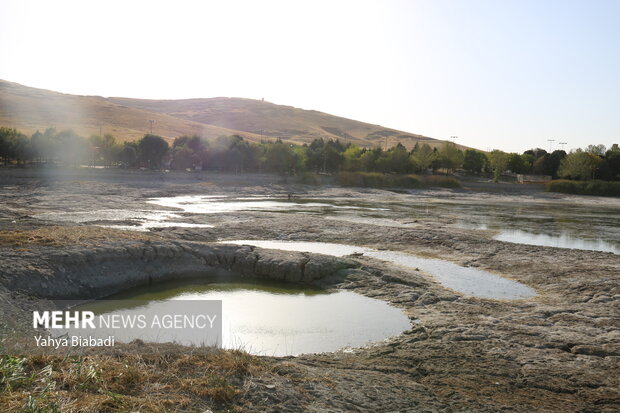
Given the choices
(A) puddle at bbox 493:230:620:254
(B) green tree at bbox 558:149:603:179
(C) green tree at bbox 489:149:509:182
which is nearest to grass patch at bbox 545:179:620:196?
(B) green tree at bbox 558:149:603:179

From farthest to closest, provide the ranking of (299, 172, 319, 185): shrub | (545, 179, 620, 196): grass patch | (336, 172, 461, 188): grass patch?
(336, 172, 461, 188): grass patch
(545, 179, 620, 196): grass patch
(299, 172, 319, 185): shrub

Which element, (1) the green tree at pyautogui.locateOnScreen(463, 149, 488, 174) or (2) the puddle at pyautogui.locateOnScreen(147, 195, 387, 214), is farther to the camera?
(1) the green tree at pyautogui.locateOnScreen(463, 149, 488, 174)

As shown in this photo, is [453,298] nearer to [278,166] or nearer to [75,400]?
[75,400]

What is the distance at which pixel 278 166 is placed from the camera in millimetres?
103438

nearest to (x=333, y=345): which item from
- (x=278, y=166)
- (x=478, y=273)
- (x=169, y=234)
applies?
(x=478, y=273)

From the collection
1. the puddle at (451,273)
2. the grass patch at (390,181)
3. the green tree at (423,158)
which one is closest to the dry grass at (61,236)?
the puddle at (451,273)

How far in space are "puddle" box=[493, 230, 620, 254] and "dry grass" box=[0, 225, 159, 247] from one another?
23.6 meters

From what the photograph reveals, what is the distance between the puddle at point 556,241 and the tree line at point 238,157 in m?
69.0

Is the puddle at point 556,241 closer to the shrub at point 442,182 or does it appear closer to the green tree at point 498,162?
the shrub at point 442,182

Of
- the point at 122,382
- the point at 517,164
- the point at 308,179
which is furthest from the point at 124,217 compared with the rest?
the point at 517,164

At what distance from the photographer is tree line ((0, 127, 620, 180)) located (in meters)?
93.5

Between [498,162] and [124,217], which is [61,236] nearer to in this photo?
[124,217]

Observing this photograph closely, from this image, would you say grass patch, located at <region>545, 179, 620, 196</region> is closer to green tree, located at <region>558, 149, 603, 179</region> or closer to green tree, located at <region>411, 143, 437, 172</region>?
green tree, located at <region>558, 149, 603, 179</region>

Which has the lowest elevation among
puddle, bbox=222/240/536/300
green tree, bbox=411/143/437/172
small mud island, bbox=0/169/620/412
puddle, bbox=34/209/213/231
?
puddle, bbox=34/209/213/231
